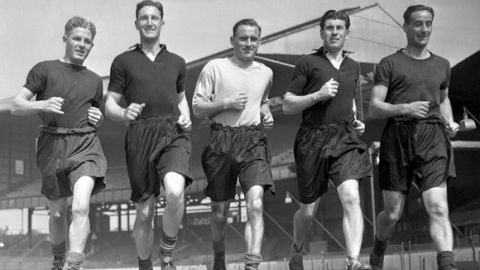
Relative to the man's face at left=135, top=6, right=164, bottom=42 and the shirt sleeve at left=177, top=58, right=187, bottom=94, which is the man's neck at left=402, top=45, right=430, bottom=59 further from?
the man's face at left=135, top=6, right=164, bottom=42

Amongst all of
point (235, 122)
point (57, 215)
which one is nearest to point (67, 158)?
point (57, 215)

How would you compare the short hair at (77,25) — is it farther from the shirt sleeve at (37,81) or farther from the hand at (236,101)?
the hand at (236,101)

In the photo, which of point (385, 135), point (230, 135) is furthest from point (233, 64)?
point (385, 135)

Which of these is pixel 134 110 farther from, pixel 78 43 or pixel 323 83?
pixel 323 83

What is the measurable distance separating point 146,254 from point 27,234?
33864mm

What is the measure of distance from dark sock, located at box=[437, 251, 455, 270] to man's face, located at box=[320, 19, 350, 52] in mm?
2092

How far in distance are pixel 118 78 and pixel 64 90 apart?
1.65 ft

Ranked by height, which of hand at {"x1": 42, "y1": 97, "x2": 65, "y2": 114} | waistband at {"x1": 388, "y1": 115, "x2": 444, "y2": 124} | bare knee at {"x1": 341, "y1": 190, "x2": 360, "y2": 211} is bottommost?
bare knee at {"x1": 341, "y1": 190, "x2": 360, "y2": 211}

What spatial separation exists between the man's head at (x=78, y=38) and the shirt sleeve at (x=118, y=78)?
363mm

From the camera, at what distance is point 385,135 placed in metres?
6.15

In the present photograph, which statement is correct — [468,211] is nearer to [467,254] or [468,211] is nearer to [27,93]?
[467,254]

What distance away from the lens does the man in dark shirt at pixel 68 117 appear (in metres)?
6.02

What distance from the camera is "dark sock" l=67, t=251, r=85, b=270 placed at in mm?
5484

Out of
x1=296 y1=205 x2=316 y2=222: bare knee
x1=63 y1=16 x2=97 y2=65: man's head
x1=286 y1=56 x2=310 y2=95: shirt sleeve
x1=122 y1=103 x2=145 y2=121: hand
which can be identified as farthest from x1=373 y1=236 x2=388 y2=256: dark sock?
x1=63 y1=16 x2=97 y2=65: man's head
